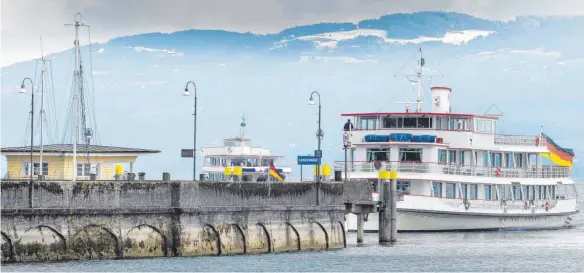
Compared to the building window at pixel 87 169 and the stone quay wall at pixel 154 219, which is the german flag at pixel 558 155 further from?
the stone quay wall at pixel 154 219

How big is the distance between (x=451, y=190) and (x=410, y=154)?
125 inches

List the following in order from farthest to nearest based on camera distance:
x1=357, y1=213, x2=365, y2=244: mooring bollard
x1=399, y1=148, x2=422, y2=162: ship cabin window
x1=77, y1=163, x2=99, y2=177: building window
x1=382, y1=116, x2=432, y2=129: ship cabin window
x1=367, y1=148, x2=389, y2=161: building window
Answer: x1=382, y1=116, x2=432, y2=129: ship cabin window → x1=367, y1=148, x2=389, y2=161: building window → x1=399, y1=148, x2=422, y2=162: ship cabin window → x1=77, y1=163, x2=99, y2=177: building window → x1=357, y1=213, x2=365, y2=244: mooring bollard

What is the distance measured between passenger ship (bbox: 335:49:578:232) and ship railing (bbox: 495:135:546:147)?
0.09 meters

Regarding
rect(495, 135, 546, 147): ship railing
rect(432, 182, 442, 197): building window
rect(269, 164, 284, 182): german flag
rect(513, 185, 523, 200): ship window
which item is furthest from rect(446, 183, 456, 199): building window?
rect(269, 164, 284, 182): german flag

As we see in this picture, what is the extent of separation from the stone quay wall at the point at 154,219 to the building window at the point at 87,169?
1708 centimetres

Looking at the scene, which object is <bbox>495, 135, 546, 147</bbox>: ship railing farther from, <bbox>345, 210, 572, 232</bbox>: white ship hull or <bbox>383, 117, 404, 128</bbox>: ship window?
<bbox>383, 117, 404, 128</bbox>: ship window

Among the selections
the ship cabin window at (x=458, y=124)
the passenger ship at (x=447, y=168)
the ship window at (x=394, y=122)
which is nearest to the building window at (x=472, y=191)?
the passenger ship at (x=447, y=168)

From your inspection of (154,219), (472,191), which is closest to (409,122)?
(472,191)

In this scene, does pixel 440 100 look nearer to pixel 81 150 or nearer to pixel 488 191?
pixel 488 191

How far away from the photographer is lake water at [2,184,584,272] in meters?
49.1

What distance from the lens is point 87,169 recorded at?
235ft

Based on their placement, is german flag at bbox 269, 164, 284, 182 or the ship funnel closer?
german flag at bbox 269, 164, 284, 182

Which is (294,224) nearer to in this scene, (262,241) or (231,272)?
(262,241)

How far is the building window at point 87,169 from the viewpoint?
233ft
